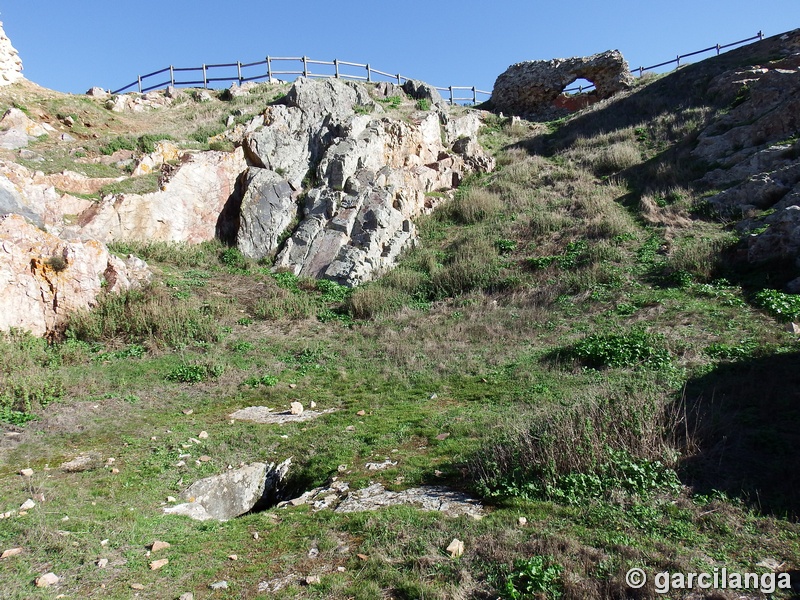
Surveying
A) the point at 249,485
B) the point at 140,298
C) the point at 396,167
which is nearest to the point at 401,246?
the point at 396,167

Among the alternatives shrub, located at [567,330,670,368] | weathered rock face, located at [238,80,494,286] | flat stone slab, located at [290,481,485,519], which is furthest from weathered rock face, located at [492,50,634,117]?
flat stone slab, located at [290,481,485,519]

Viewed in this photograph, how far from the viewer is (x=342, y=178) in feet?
60.6

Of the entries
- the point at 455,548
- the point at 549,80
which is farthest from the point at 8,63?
the point at 549,80

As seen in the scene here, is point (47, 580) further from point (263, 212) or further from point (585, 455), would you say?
point (263, 212)

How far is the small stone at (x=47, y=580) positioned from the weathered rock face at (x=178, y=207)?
38.6ft

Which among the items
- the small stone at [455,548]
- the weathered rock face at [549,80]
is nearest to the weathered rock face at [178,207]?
the small stone at [455,548]

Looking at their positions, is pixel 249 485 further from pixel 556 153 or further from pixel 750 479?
pixel 556 153

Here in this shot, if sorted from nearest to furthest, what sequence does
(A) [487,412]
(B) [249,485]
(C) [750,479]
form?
(C) [750,479] < (B) [249,485] < (A) [487,412]

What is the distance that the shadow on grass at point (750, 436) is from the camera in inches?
173

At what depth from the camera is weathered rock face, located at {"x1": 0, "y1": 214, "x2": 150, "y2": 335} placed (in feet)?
33.6

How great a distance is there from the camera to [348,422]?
23.8ft

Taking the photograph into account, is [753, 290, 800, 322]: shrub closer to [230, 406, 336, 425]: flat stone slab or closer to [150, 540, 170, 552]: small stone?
[230, 406, 336, 425]: flat stone slab

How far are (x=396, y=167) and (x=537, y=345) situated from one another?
12.8 m

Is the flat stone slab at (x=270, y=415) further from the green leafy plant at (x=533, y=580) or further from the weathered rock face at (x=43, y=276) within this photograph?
the weathered rock face at (x=43, y=276)
